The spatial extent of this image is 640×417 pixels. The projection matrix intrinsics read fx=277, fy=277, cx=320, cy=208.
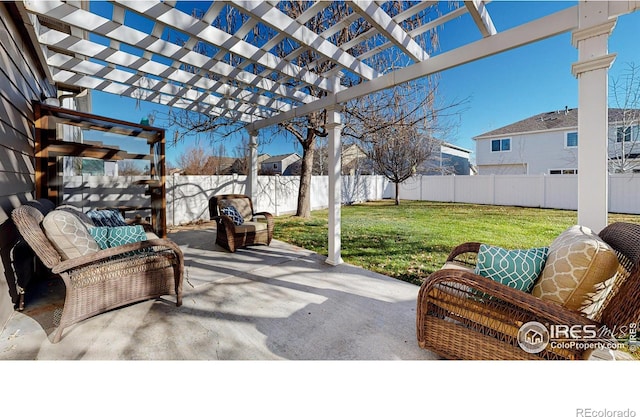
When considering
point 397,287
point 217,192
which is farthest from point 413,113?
point 217,192

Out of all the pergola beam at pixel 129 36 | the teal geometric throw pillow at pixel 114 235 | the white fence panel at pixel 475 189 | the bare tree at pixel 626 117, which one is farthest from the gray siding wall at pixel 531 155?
the teal geometric throw pillow at pixel 114 235

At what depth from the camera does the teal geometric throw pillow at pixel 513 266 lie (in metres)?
1.83

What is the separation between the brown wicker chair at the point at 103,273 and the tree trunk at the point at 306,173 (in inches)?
243

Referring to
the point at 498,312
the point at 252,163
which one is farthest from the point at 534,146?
the point at 498,312

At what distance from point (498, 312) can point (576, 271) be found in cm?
47

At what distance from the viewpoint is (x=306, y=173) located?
8.84 metres

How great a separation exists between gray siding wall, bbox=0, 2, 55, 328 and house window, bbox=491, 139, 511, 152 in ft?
60.3

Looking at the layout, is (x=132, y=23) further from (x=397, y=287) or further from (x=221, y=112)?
(x=397, y=287)

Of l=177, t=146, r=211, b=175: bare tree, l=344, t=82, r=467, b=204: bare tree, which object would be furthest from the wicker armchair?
l=177, t=146, r=211, b=175: bare tree

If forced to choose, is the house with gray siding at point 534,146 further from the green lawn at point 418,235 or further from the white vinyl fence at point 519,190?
the green lawn at point 418,235

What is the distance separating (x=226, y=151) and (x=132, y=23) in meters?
15.2

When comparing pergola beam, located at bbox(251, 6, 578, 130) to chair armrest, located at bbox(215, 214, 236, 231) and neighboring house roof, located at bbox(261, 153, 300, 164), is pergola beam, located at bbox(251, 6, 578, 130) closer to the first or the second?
chair armrest, located at bbox(215, 214, 236, 231)

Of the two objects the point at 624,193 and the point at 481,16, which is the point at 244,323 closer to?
the point at 481,16
